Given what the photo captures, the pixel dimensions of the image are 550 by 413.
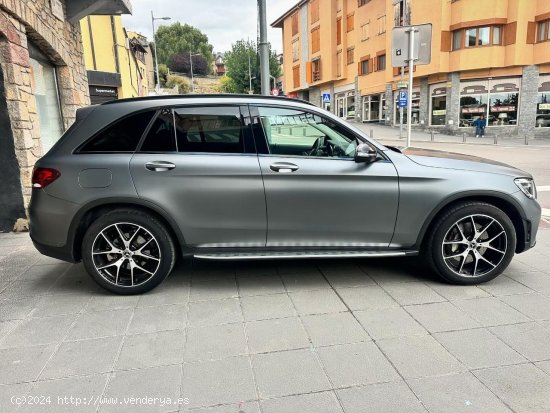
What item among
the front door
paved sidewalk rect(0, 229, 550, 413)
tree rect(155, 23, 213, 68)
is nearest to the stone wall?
paved sidewalk rect(0, 229, 550, 413)

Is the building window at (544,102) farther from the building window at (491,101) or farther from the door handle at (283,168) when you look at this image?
the door handle at (283,168)

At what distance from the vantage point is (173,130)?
3.65 metres

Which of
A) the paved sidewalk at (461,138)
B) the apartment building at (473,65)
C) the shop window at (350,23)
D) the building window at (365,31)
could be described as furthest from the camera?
the shop window at (350,23)

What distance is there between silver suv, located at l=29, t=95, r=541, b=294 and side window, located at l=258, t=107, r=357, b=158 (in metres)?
0.01

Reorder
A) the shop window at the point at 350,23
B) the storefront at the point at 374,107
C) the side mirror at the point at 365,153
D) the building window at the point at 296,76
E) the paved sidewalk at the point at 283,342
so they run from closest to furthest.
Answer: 1. the paved sidewalk at the point at 283,342
2. the side mirror at the point at 365,153
3. the storefront at the point at 374,107
4. the shop window at the point at 350,23
5. the building window at the point at 296,76

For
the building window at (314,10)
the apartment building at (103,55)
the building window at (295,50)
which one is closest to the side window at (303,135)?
the apartment building at (103,55)

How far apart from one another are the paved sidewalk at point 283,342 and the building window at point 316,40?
42328 mm

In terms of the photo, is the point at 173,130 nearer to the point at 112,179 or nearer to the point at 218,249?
the point at 112,179

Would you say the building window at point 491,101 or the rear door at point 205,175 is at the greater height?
the building window at point 491,101

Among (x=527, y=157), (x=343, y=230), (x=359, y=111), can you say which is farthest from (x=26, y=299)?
(x=359, y=111)

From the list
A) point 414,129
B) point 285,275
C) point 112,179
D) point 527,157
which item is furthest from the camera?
point 414,129

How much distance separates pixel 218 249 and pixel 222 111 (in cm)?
123

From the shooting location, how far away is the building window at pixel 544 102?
24500mm

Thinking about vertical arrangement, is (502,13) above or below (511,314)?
above
